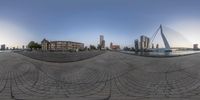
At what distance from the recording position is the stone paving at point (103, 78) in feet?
15.1

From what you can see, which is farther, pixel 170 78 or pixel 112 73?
pixel 112 73

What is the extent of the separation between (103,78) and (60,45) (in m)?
1.75

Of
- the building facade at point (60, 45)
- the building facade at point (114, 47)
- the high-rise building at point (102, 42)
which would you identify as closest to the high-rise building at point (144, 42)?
the building facade at point (114, 47)

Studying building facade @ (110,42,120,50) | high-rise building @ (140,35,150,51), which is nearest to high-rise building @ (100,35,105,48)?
building facade @ (110,42,120,50)

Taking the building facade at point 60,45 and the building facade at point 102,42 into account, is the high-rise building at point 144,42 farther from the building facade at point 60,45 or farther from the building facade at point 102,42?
the building facade at point 60,45

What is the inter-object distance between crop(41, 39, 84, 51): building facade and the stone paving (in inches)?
21.9

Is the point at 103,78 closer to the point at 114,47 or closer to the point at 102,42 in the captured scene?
the point at 114,47

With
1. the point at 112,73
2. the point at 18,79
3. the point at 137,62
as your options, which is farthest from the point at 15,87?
the point at 137,62

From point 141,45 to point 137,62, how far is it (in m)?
0.64

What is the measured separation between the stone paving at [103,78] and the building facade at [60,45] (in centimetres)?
56

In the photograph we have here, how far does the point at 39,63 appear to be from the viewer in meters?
6.25

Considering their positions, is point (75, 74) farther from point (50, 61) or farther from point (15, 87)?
point (15, 87)

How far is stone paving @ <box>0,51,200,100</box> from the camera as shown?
4590 millimetres

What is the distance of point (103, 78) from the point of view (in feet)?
17.7
